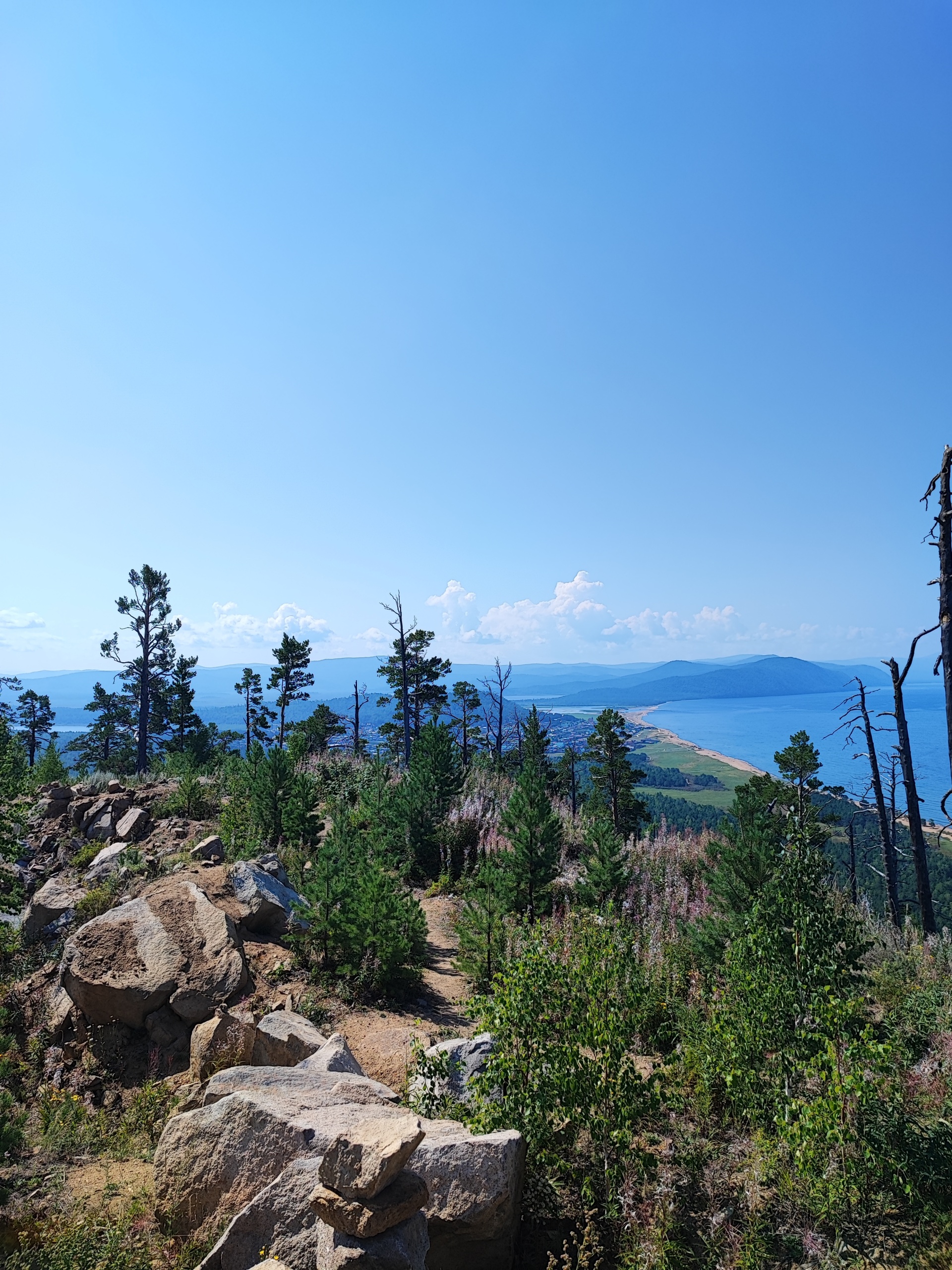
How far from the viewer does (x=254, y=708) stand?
3944 centimetres

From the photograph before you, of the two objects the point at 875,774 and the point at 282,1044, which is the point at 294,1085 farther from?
the point at 875,774

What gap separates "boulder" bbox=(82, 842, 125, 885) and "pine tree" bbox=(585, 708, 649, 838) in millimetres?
17260

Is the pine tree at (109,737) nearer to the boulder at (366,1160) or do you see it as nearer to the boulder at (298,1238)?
the boulder at (298,1238)

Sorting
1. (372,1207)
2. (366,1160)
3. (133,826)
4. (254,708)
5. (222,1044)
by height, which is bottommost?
(133,826)

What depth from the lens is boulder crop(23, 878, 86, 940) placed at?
11.4m

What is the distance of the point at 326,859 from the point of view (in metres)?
11.5

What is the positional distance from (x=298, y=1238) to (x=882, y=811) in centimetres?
1846

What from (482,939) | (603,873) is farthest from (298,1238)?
(603,873)

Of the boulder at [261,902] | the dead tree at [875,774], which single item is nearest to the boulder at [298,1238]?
the boulder at [261,902]

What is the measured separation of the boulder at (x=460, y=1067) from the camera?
594cm

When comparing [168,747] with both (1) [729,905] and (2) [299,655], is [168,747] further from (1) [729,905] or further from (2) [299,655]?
(1) [729,905]

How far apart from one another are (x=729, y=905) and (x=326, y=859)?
7.20 metres

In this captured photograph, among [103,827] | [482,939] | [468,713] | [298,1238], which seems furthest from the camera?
[468,713]

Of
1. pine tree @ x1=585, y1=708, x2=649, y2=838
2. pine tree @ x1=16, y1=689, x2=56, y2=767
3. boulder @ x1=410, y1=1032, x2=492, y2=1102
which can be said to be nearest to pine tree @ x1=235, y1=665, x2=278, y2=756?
pine tree @ x1=16, y1=689, x2=56, y2=767
